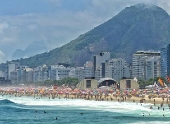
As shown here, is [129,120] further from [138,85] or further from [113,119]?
[138,85]

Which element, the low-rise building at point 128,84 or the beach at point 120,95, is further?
the low-rise building at point 128,84

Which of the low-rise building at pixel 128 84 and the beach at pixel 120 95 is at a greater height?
the low-rise building at pixel 128 84

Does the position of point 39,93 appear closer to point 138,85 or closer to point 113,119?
point 138,85

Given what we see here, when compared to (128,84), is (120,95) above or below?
below

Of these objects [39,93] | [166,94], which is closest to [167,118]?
[166,94]

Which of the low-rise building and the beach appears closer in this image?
the beach

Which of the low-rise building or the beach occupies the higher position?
the low-rise building

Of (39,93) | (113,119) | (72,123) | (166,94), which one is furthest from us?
(39,93)

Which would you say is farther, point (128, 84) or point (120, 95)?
point (128, 84)

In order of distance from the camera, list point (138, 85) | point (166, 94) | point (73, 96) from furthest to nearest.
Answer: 1. point (138, 85)
2. point (73, 96)
3. point (166, 94)

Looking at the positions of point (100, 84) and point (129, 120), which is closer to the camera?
point (129, 120)
